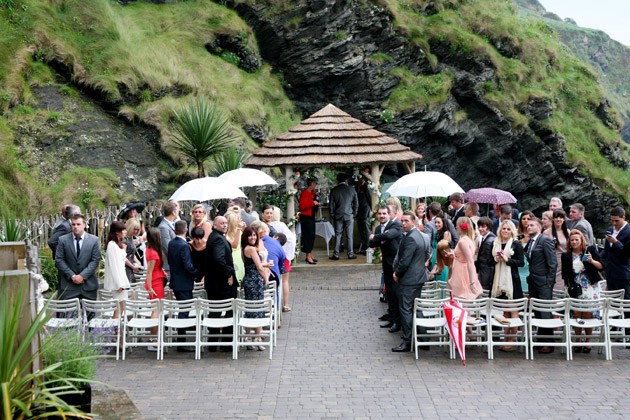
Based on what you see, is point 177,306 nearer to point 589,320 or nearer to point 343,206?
point 589,320

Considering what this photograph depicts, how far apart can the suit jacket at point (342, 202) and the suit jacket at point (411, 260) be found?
675cm

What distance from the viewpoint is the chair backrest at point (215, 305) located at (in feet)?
32.2

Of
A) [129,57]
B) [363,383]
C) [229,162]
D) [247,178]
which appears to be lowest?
[363,383]

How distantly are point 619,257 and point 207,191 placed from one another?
754cm

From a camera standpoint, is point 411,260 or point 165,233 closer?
point 411,260

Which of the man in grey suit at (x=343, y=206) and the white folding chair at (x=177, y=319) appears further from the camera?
the man in grey suit at (x=343, y=206)

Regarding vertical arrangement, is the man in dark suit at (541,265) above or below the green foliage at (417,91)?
below

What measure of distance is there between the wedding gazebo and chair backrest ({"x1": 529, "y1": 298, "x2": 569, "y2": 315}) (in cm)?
792

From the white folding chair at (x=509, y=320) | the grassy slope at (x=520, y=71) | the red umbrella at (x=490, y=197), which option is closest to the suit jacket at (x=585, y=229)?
the white folding chair at (x=509, y=320)

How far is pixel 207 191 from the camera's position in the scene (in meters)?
13.2

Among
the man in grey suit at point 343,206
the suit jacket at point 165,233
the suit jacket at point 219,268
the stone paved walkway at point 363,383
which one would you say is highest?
the man in grey suit at point 343,206

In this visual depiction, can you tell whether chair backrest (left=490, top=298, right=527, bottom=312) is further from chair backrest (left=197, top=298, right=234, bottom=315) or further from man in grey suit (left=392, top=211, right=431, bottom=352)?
chair backrest (left=197, top=298, right=234, bottom=315)

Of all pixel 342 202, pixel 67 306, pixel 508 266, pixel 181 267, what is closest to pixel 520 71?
pixel 342 202

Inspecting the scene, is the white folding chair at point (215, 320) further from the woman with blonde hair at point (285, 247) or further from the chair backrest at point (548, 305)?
the chair backrest at point (548, 305)
